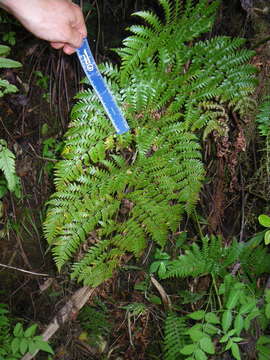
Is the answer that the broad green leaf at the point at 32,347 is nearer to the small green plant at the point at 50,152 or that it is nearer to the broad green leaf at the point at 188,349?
the broad green leaf at the point at 188,349

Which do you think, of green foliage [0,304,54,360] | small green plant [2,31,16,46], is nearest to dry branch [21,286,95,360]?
green foliage [0,304,54,360]

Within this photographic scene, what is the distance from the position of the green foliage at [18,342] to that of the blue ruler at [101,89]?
5.14ft

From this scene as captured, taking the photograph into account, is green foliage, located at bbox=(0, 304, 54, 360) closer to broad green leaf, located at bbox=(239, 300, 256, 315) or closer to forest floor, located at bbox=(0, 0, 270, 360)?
forest floor, located at bbox=(0, 0, 270, 360)

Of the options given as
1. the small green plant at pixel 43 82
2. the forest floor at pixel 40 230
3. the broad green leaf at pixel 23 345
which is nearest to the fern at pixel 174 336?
the forest floor at pixel 40 230

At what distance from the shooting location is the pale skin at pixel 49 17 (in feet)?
5.88

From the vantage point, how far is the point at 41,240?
9.64 ft

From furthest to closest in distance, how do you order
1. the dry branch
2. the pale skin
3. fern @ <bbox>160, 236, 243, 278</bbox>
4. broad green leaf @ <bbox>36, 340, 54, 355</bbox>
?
1. the dry branch
2. fern @ <bbox>160, 236, 243, 278</bbox>
3. broad green leaf @ <bbox>36, 340, 54, 355</bbox>
4. the pale skin

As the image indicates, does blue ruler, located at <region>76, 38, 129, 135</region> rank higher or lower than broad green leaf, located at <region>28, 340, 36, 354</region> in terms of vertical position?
higher

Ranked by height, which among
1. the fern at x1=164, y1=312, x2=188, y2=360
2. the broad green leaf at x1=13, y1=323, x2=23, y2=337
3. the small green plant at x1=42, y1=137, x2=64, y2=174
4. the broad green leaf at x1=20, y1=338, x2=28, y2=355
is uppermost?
the small green plant at x1=42, y1=137, x2=64, y2=174

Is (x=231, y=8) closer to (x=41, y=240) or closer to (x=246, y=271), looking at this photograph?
(x=246, y=271)

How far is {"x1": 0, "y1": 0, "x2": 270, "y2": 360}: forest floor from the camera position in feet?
9.33

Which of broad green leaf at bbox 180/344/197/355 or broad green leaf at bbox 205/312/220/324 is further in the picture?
broad green leaf at bbox 205/312/220/324

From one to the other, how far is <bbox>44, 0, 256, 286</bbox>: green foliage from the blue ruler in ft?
0.15

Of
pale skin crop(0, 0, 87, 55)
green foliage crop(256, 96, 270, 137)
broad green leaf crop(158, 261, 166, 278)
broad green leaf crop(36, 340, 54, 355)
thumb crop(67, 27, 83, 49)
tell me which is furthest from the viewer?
broad green leaf crop(158, 261, 166, 278)
